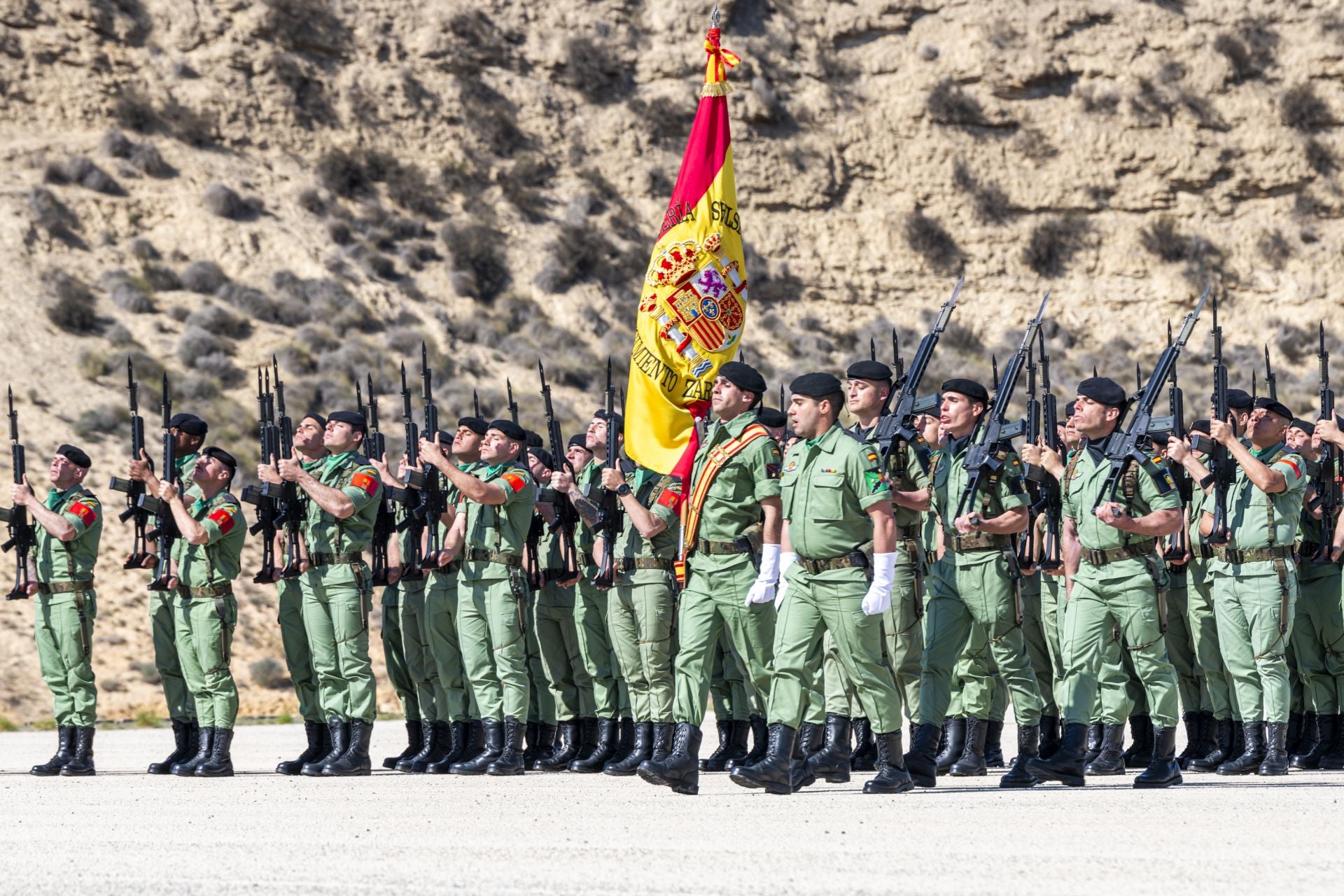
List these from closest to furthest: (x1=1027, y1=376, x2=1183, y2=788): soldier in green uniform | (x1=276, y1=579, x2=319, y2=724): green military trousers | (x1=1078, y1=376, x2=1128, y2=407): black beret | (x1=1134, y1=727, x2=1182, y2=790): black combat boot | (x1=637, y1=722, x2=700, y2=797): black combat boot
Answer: (x1=637, y1=722, x2=700, y2=797): black combat boot → (x1=1027, y1=376, x2=1183, y2=788): soldier in green uniform → (x1=1134, y1=727, x2=1182, y2=790): black combat boot → (x1=1078, y1=376, x2=1128, y2=407): black beret → (x1=276, y1=579, x2=319, y2=724): green military trousers

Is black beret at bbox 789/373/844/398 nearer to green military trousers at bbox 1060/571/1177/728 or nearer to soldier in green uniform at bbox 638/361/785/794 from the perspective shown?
soldier in green uniform at bbox 638/361/785/794

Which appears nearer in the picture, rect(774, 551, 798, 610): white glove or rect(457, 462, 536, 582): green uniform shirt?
rect(774, 551, 798, 610): white glove

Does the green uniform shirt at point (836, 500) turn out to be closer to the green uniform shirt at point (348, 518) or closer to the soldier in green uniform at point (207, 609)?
the green uniform shirt at point (348, 518)

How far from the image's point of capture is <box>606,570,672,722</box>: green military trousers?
10.8 metres

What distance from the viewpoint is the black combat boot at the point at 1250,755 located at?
10516 mm

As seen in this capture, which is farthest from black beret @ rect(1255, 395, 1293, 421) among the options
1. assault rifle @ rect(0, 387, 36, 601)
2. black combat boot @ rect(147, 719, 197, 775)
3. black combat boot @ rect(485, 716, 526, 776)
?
assault rifle @ rect(0, 387, 36, 601)

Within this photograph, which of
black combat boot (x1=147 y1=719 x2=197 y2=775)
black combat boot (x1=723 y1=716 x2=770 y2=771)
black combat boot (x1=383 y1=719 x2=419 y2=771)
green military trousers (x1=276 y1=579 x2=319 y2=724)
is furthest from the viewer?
Result: black combat boot (x1=383 y1=719 x2=419 y2=771)

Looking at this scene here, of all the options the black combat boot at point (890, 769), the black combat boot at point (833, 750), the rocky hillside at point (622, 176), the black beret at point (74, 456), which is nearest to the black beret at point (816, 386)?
the black combat boot at point (833, 750)

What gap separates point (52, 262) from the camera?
2991 cm

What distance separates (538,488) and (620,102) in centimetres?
2615

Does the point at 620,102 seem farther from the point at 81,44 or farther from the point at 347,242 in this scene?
the point at 81,44

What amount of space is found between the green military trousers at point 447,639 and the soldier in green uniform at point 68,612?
6.98 ft

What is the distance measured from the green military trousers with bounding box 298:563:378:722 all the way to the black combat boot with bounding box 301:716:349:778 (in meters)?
0.06

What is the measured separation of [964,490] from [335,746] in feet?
13.9
